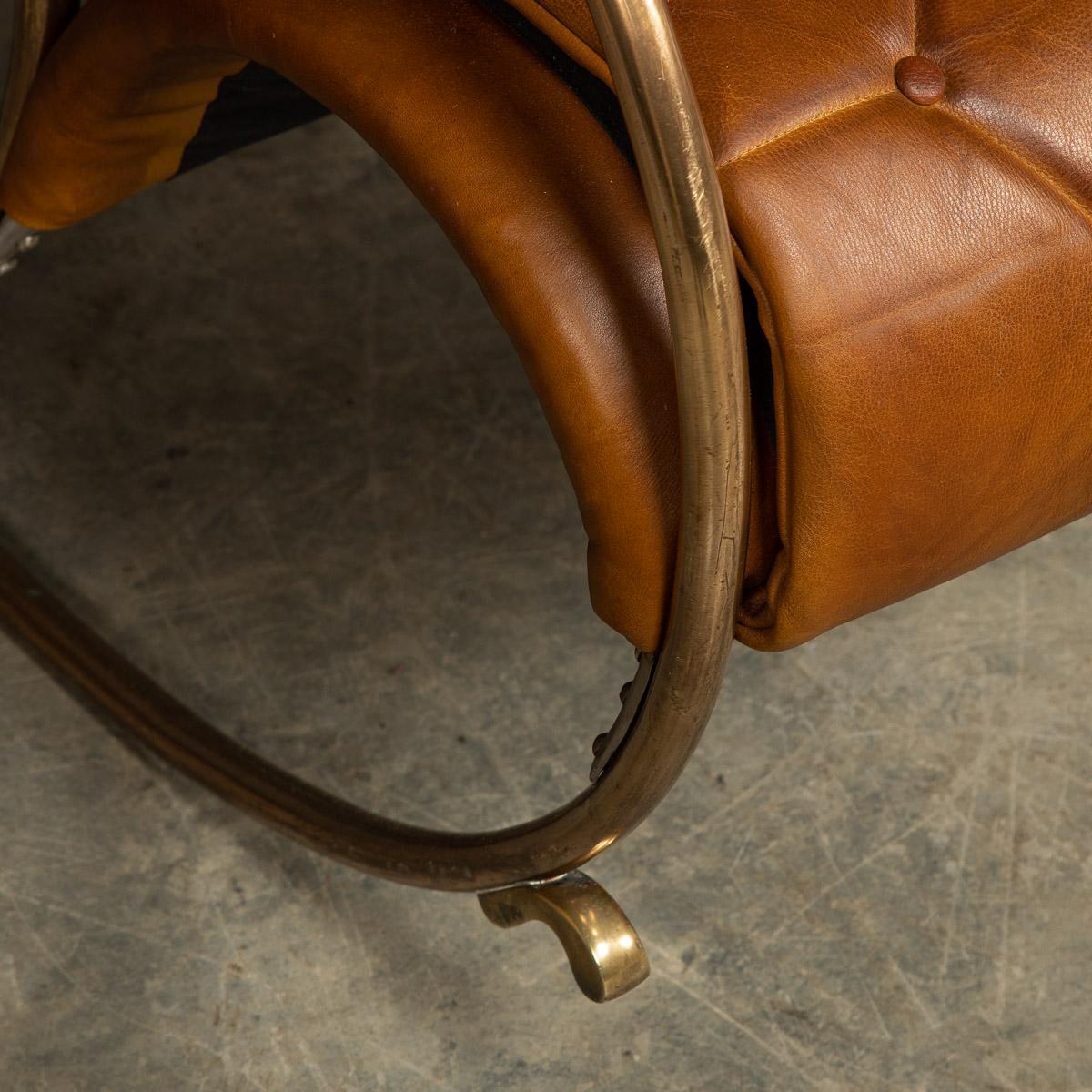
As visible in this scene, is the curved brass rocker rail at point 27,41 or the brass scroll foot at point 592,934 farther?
the curved brass rocker rail at point 27,41

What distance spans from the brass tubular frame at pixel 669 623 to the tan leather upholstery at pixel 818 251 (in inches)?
1.2

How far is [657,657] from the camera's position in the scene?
2.33 feet

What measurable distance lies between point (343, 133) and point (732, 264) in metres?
1.10

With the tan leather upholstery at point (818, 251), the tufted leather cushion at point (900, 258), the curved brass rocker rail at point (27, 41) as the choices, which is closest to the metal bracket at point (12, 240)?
the curved brass rocker rail at point (27, 41)

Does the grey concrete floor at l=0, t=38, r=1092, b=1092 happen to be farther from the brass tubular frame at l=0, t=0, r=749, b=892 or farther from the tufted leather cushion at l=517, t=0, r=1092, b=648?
the tufted leather cushion at l=517, t=0, r=1092, b=648

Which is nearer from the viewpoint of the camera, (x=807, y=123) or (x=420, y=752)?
(x=807, y=123)

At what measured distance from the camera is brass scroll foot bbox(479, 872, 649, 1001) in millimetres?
760

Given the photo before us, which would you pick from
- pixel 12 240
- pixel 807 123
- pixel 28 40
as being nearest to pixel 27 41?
pixel 28 40

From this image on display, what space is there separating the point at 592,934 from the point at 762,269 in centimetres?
35

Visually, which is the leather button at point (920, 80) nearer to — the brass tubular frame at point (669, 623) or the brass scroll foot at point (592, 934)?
the brass tubular frame at point (669, 623)

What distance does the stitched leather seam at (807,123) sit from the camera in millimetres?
614

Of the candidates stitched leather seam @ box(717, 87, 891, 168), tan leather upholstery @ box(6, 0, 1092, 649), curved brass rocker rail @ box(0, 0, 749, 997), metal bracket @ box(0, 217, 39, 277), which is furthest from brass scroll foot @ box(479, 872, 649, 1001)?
metal bracket @ box(0, 217, 39, 277)

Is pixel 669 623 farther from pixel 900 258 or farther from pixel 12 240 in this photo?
pixel 12 240

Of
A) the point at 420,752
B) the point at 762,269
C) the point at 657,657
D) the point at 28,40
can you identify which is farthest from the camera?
the point at 420,752
